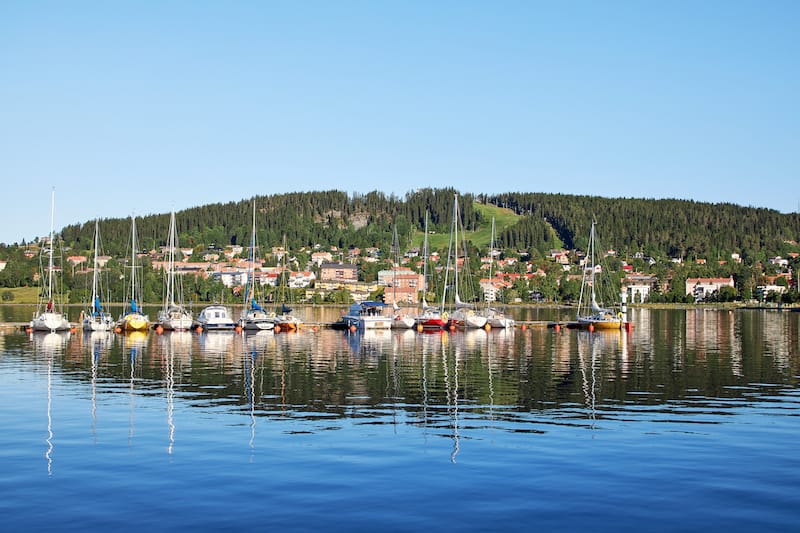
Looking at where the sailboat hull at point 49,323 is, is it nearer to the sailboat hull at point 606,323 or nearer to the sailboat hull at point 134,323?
the sailboat hull at point 134,323

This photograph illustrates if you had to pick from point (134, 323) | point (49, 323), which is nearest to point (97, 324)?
point (134, 323)

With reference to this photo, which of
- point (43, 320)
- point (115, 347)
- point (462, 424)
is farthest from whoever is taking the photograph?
point (43, 320)

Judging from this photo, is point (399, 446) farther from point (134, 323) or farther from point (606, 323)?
point (606, 323)

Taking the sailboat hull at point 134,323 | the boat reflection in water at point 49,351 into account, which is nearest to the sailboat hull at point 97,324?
the sailboat hull at point 134,323

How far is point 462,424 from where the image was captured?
3262 cm

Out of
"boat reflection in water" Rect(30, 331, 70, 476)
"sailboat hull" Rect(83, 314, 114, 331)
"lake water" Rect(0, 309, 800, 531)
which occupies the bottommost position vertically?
"lake water" Rect(0, 309, 800, 531)

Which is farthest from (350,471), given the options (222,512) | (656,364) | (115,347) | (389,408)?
(115,347)

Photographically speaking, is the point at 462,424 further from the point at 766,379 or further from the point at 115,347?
the point at 115,347

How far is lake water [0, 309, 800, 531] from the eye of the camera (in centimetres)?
2008

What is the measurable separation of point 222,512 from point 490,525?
627 cm

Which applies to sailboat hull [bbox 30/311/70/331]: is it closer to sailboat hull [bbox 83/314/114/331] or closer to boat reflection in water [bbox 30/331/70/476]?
boat reflection in water [bbox 30/331/70/476]

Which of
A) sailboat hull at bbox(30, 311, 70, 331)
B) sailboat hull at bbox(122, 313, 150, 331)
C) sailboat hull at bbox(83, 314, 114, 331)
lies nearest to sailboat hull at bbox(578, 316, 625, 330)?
sailboat hull at bbox(122, 313, 150, 331)

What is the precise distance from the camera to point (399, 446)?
1098 inches

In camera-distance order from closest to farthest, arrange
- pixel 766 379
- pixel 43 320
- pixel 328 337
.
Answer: pixel 766 379, pixel 328 337, pixel 43 320
